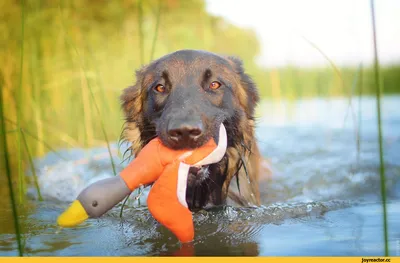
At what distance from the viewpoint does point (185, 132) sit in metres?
2.70

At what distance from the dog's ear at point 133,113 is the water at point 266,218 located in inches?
19.3

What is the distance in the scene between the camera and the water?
9.25 feet

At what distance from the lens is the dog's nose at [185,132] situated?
2693 millimetres

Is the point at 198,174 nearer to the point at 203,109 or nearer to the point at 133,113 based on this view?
the point at 203,109

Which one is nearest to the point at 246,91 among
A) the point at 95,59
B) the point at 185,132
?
the point at 185,132

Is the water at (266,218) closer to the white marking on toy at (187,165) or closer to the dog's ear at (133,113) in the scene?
the white marking on toy at (187,165)

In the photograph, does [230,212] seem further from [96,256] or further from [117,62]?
[117,62]

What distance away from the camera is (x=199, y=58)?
3467 millimetres

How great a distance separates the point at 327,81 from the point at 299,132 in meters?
0.96

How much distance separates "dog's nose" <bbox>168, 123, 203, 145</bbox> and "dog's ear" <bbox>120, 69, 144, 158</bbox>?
3.14 ft

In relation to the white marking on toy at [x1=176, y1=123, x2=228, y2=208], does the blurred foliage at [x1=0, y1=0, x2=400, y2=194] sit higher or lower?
higher

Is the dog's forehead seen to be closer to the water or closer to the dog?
the dog

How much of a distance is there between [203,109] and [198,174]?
472 mm

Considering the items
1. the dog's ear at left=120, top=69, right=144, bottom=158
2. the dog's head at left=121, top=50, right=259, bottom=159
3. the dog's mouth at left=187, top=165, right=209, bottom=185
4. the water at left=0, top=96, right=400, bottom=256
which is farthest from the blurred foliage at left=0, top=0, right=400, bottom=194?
the dog's mouth at left=187, top=165, right=209, bottom=185
